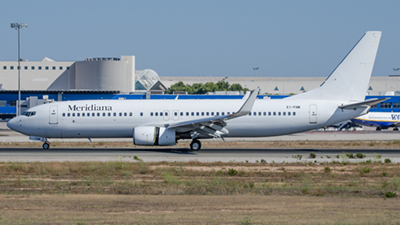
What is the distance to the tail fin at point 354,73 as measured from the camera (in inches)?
1315

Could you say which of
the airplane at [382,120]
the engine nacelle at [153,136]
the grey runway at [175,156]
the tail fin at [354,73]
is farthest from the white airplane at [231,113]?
the airplane at [382,120]

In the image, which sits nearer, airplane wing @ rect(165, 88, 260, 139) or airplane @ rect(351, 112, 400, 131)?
airplane wing @ rect(165, 88, 260, 139)

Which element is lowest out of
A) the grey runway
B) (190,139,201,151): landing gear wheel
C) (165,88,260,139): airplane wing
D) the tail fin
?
the grey runway

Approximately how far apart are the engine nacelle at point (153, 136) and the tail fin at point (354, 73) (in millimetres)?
11461

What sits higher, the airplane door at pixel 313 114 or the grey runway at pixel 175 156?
the airplane door at pixel 313 114

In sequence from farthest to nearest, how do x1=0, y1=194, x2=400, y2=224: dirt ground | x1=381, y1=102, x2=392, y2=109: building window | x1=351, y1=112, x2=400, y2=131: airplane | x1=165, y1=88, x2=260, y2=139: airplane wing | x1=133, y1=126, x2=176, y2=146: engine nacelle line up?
x1=381, y1=102, x2=392, y2=109: building window < x1=351, y1=112, x2=400, y2=131: airplane < x1=133, y1=126, x2=176, y2=146: engine nacelle < x1=165, y1=88, x2=260, y2=139: airplane wing < x1=0, y1=194, x2=400, y2=224: dirt ground

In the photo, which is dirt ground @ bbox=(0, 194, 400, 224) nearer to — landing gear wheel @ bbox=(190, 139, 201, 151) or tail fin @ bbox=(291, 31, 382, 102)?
landing gear wheel @ bbox=(190, 139, 201, 151)

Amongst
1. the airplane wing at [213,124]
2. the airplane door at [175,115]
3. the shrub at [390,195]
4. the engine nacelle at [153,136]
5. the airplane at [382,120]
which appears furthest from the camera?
the airplane at [382,120]

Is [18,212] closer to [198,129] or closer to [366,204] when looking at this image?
[366,204]

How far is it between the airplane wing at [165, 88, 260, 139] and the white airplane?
2.52 feet

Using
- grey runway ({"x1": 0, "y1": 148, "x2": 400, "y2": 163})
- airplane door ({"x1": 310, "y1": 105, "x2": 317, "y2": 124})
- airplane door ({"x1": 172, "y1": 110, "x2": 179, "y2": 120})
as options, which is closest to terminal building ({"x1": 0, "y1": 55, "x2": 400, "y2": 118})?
airplane door ({"x1": 172, "y1": 110, "x2": 179, "y2": 120})

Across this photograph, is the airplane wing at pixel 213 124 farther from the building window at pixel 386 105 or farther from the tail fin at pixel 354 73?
the building window at pixel 386 105

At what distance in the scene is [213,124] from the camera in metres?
31.6

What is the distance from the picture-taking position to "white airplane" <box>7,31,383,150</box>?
1314 inches
